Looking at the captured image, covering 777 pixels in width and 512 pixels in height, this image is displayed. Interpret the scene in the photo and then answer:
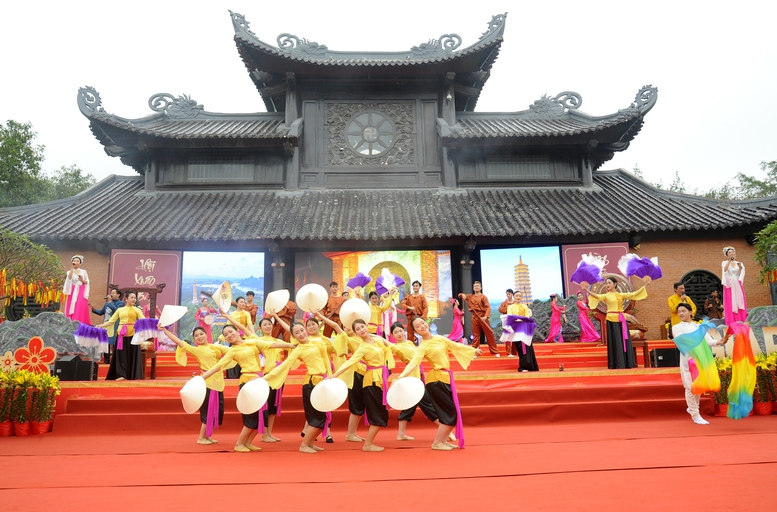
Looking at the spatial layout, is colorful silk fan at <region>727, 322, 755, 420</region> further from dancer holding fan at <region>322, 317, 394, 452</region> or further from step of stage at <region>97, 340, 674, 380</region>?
dancer holding fan at <region>322, 317, 394, 452</region>

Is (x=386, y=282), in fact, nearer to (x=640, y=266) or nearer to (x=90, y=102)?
(x=640, y=266)

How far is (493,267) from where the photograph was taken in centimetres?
1366

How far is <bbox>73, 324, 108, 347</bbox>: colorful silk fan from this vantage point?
8.25m

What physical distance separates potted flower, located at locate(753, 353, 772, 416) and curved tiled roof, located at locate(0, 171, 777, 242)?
19.6 ft

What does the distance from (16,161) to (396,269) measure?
18.7m

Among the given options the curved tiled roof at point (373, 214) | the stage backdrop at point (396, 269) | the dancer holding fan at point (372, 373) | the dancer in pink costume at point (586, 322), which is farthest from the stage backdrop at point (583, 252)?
the dancer holding fan at point (372, 373)

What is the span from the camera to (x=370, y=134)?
1538 centimetres

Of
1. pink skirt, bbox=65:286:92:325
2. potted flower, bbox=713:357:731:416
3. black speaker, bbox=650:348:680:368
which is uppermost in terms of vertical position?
pink skirt, bbox=65:286:92:325

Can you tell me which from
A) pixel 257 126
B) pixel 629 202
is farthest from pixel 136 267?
pixel 629 202

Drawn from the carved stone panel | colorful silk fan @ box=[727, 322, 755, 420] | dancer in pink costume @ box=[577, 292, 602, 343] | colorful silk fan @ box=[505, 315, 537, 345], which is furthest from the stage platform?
the carved stone panel

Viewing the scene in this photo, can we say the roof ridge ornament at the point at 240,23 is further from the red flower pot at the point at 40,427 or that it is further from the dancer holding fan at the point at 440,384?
the dancer holding fan at the point at 440,384

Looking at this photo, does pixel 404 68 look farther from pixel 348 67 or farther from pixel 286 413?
pixel 286 413

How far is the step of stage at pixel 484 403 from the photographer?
675cm

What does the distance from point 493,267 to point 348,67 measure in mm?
6599
